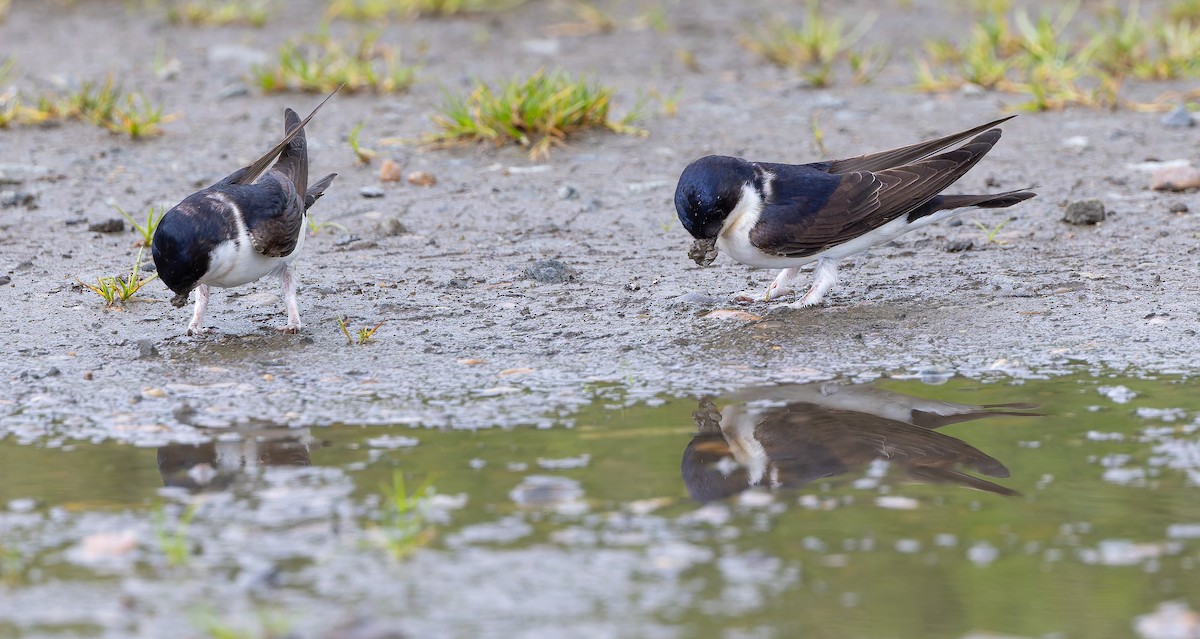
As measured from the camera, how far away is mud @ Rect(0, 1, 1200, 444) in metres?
4.51

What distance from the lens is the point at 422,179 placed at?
7109 millimetres

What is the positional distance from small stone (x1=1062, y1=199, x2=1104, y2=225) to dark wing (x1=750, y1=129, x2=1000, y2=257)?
996 millimetres

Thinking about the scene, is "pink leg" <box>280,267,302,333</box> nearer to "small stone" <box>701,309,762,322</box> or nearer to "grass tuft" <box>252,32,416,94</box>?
"small stone" <box>701,309,762,322</box>

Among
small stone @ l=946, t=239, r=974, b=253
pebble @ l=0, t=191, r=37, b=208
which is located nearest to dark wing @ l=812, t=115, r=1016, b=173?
→ small stone @ l=946, t=239, r=974, b=253

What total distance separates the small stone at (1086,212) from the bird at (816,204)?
969mm

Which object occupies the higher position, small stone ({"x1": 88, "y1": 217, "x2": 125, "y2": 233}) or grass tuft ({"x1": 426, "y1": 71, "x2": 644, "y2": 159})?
grass tuft ({"x1": 426, "y1": 71, "x2": 644, "y2": 159})

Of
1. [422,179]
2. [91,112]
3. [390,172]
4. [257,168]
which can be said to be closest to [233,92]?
[91,112]

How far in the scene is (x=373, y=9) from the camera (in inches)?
409

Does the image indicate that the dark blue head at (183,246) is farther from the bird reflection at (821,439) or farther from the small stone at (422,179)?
the small stone at (422,179)

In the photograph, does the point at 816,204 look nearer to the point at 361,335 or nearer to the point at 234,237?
the point at 361,335

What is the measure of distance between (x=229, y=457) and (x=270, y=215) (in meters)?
1.47

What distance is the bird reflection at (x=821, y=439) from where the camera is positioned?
139 inches

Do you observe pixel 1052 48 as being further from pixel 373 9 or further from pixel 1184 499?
pixel 1184 499

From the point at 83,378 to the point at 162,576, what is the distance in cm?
187
